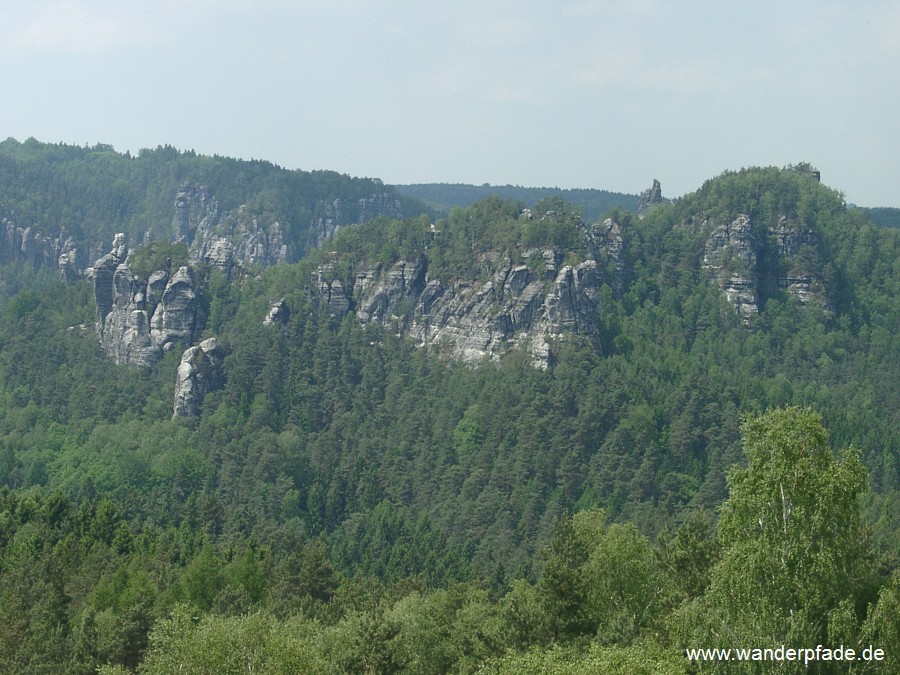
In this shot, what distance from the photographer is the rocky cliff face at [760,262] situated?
13538cm

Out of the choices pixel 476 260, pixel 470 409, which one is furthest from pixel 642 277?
pixel 470 409

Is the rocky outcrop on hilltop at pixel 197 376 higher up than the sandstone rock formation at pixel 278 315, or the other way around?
the sandstone rock formation at pixel 278 315

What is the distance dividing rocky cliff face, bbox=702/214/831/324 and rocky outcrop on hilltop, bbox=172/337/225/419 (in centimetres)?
5993

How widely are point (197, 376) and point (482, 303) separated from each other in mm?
32557

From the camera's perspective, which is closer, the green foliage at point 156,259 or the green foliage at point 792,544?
the green foliage at point 792,544

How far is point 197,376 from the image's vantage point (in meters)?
126

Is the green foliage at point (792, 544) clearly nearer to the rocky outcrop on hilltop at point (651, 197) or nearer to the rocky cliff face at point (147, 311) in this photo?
the rocky cliff face at point (147, 311)

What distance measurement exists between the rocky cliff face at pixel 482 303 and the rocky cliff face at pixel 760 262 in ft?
70.8

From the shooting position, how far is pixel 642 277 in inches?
5453

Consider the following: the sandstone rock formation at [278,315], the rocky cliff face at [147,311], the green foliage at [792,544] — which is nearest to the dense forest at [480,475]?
the green foliage at [792,544]

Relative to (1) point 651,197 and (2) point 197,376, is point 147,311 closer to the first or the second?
(2) point 197,376

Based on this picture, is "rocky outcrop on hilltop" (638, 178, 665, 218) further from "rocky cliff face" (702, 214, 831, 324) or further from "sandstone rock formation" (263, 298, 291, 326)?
"sandstone rock formation" (263, 298, 291, 326)

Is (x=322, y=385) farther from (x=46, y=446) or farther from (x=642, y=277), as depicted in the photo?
(x=642, y=277)

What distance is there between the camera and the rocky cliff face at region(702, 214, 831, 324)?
135 metres
